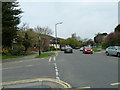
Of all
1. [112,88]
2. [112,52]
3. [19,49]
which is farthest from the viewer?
[19,49]

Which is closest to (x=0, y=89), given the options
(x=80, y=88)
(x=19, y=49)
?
(x=80, y=88)

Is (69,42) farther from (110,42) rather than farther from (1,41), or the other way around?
(1,41)

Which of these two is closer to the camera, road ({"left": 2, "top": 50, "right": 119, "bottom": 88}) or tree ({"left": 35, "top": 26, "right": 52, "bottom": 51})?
road ({"left": 2, "top": 50, "right": 119, "bottom": 88})

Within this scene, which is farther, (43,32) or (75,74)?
(43,32)

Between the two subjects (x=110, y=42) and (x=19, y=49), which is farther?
(x=110, y=42)

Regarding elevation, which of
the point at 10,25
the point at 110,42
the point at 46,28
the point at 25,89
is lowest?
the point at 25,89

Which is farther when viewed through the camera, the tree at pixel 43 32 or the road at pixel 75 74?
the tree at pixel 43 32

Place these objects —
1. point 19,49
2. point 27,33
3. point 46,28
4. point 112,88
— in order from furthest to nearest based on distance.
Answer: point 46,28 < point 27,33 < point 19,49 < point 112,88

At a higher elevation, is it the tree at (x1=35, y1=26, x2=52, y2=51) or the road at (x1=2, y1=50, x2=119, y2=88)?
the tree at (x1=35, y1=26, x2=52, y2=51)

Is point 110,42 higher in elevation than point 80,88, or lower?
higher

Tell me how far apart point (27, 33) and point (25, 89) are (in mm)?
30586

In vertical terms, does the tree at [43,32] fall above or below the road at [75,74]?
above

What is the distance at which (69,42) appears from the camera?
82.5 meters

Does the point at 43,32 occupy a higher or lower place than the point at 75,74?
higher
